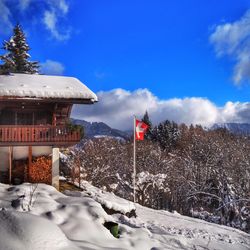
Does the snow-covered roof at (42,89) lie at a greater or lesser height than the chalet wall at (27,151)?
greater

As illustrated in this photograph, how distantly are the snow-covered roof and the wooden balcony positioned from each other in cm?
215

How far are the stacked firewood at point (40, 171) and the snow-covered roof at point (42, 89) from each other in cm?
488

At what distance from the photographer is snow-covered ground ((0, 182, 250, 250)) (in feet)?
26.1

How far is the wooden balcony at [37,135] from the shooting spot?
22.8 m

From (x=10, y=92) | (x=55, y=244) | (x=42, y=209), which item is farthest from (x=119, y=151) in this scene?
(x=55, y=244)

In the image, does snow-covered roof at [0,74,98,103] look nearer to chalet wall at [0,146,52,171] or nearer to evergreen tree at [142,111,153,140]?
chalet wall at [0,146,52,171]

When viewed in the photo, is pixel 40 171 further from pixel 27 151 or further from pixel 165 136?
pixel 165 136

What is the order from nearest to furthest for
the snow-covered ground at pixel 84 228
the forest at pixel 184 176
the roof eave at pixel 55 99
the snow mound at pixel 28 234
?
the snow mound at pixel 28 234, the snow-covered ground at pixel 84 228, the roof eave at pixel 55 99, the forest at pixel 184 176

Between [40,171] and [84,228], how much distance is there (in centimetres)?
1304

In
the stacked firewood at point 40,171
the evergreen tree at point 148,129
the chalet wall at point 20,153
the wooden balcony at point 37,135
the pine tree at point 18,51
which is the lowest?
the stacked firewood at point 40,171

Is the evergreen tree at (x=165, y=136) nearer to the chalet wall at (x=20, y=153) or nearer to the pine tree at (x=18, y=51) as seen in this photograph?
the pine tree at (x=18, y=51)

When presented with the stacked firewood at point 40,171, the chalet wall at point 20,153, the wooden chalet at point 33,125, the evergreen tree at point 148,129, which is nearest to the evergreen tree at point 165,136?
the evergreen tree at point 148,129

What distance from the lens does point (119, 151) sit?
57375 millimetres

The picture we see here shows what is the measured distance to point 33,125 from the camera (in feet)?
78.5
